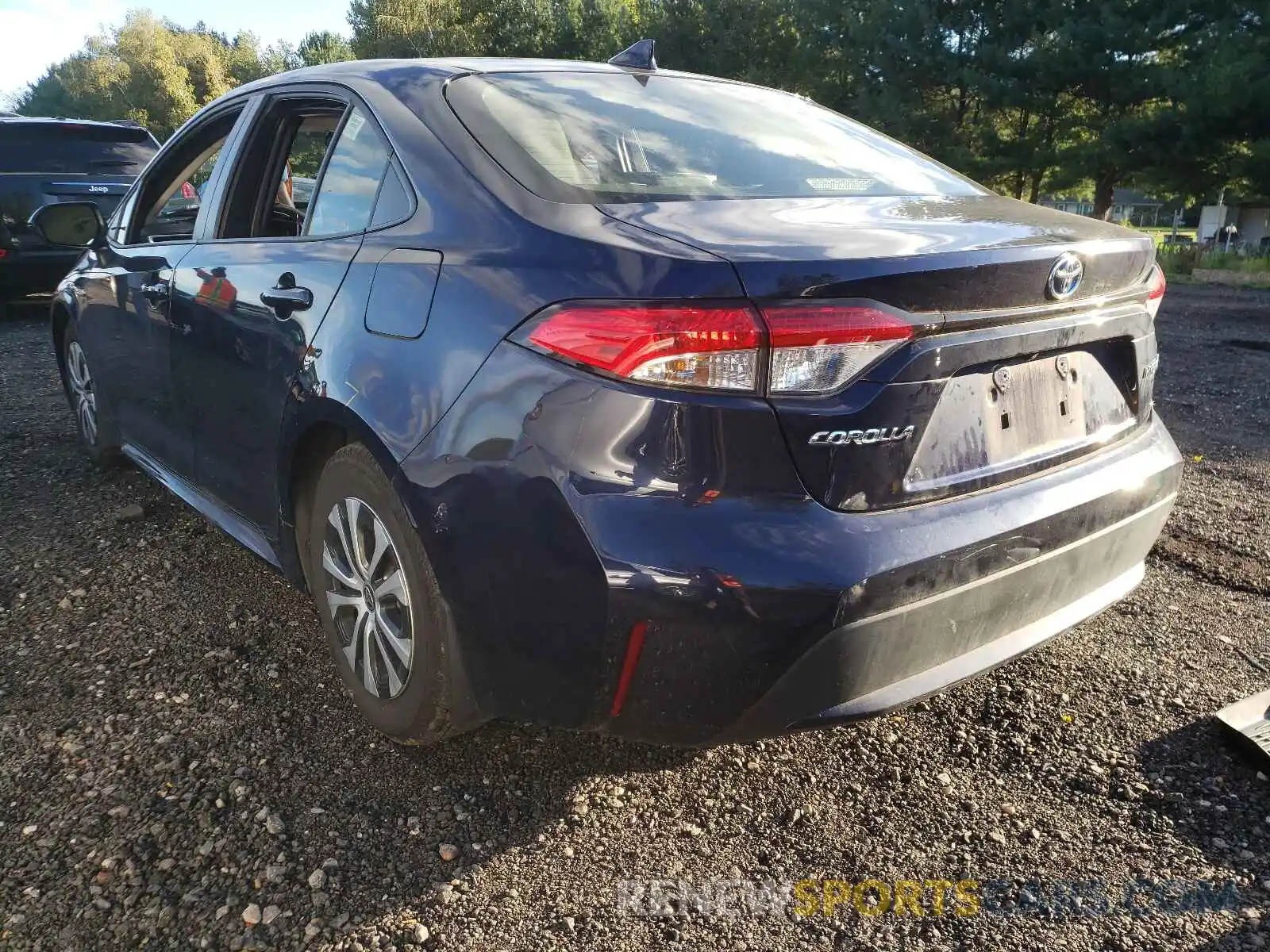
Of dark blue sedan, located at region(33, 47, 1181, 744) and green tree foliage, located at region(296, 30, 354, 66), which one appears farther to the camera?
green tree foliage, located at region(296, 30, 354, 66)

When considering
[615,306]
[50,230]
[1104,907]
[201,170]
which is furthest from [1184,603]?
[50,230]

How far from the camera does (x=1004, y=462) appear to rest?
1.93 metres

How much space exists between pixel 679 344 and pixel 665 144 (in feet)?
3.04

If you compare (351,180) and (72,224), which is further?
(72,224)

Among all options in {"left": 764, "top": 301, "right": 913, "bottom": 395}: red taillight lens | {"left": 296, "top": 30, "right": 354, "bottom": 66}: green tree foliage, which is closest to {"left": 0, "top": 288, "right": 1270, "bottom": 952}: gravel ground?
{"left": 764, "top": 301, "right": 913, "bottom": 395}: red taillight lens

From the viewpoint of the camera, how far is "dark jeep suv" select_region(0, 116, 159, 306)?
8.30m

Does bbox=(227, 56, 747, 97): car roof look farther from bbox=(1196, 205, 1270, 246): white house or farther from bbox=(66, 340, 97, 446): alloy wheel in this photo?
bbox=(1196, 205, 1270, 246): white house

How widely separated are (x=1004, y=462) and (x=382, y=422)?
1.33 m

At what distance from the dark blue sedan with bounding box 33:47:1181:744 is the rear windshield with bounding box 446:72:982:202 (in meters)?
0.01

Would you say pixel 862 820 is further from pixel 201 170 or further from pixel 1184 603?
pixel 201 170

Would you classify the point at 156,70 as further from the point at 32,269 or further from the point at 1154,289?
the point at 1154,289

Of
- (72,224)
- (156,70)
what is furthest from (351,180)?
(156,70)

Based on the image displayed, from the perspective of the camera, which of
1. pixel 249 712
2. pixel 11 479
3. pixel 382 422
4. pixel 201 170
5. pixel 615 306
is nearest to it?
pixel 615 306

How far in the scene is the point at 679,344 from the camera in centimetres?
165
